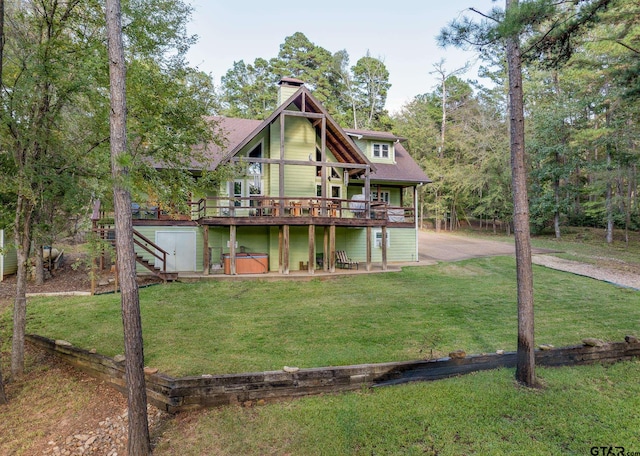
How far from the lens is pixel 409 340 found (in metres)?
6.43

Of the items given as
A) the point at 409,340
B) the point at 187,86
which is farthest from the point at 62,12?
the point at 409,340

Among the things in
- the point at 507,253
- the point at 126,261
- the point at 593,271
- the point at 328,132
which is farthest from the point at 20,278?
the point at 507,253

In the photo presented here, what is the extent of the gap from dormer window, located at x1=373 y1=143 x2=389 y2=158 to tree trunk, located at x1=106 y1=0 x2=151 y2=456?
641 inches

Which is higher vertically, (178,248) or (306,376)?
(178,248)

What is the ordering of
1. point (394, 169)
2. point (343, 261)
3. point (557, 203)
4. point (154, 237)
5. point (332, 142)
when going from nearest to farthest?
point (154, 237), point (343, 261), point (332, 142), point (394, 169), point (557, 203)

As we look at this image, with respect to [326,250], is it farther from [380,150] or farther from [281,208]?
[380,150]

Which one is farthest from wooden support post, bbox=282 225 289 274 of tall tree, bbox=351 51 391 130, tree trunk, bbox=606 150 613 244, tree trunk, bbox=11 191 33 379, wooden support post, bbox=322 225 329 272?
tall tree, bbox=351 51 391 130

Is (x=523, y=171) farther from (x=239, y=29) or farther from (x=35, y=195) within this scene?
(x=239, y=29)

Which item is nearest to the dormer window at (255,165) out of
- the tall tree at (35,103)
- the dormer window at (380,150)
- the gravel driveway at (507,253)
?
the dormer window at (380,150)

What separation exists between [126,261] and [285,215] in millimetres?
9739

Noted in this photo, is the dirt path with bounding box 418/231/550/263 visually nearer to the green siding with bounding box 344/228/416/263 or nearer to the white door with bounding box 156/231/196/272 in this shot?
the green siding with bounding box 344/228/416/263

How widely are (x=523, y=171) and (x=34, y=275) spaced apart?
15.9 meters

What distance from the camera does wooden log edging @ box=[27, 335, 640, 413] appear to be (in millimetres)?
4520

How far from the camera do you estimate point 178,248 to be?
14.1 metres
